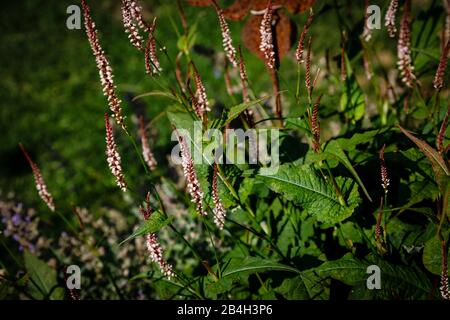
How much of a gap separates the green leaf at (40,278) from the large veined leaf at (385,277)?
46.5 inches

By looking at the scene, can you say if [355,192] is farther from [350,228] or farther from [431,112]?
[431,112]

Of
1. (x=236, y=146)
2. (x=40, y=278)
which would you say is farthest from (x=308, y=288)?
(x=40, y=278)

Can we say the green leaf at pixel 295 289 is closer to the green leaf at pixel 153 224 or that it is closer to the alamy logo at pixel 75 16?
the green leaf at pixel 153 224

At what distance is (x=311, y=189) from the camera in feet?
5.07

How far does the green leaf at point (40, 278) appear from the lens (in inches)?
77.0

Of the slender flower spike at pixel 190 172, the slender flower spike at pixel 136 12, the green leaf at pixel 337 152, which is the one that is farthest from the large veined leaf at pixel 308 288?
the slender flower spike at pixel 136 12

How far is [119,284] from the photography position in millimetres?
2275

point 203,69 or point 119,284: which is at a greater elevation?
point 203,69

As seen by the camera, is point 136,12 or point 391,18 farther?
point 391,18

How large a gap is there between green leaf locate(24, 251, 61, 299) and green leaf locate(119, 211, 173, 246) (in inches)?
33.5

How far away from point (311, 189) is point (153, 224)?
55 centimetres

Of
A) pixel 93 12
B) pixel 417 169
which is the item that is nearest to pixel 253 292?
pixel 417 169

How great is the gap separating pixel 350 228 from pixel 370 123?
1.99ft

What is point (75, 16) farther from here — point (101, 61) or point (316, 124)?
point (316, 124)
